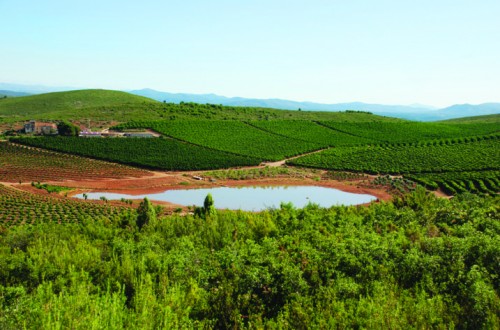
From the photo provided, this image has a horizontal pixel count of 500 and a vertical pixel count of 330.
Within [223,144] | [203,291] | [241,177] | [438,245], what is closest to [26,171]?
[241,177]

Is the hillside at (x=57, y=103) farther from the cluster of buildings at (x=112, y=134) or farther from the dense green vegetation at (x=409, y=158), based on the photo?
the dense green vegetation at (x=409, y=158)

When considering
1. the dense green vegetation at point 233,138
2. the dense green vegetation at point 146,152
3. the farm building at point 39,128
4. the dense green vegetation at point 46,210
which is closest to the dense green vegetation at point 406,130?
the dense green vegetation at point 233,138

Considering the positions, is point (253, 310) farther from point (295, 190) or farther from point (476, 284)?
point (295, 190)

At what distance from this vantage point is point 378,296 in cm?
1329

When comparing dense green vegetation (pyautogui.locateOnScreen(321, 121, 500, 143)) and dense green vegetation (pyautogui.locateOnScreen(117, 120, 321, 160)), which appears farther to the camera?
dense green vegetation (pyautogui.locateOnScreen(321, 121, 500, 143))

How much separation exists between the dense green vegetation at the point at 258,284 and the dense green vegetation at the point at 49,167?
39403mm

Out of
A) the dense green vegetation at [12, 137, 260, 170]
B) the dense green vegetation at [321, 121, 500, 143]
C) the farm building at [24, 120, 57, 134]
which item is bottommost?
the dense green vegetation at [12, 137, 260, 170]

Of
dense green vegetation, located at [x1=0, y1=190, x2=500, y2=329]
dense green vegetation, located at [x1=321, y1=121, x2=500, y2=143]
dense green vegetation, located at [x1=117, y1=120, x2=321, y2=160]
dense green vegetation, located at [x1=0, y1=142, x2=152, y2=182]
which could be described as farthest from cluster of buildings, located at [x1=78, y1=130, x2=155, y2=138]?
dense green vegetation, located at [x1=0, y1=190, x2=500, y2=329]

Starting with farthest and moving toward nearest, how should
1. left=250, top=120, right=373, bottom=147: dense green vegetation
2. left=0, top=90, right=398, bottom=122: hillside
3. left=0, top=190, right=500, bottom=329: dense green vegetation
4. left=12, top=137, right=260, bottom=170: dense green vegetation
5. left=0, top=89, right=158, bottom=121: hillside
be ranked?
1. left=0, top=89, right=158, bottom=121: hillside
2. left=0, top=90, right=398, bottom=122: hillside
3. left=250, top=120, right=373, bottom=147: dense green vegetation
4. left=12, top=137, right=260, bottom=170: dense green vegetation
5. left=0, top=190, right=500, bottom=329: dense green vegetation

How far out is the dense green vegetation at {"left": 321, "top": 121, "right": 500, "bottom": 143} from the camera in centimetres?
10325

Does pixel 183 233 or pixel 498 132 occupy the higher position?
pixel 498 132

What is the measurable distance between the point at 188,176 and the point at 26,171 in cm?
2497

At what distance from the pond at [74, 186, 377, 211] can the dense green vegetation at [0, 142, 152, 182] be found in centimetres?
1044

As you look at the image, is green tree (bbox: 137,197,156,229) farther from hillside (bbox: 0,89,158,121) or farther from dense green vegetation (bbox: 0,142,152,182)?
hillside (bbox: 0,89,158,121)
